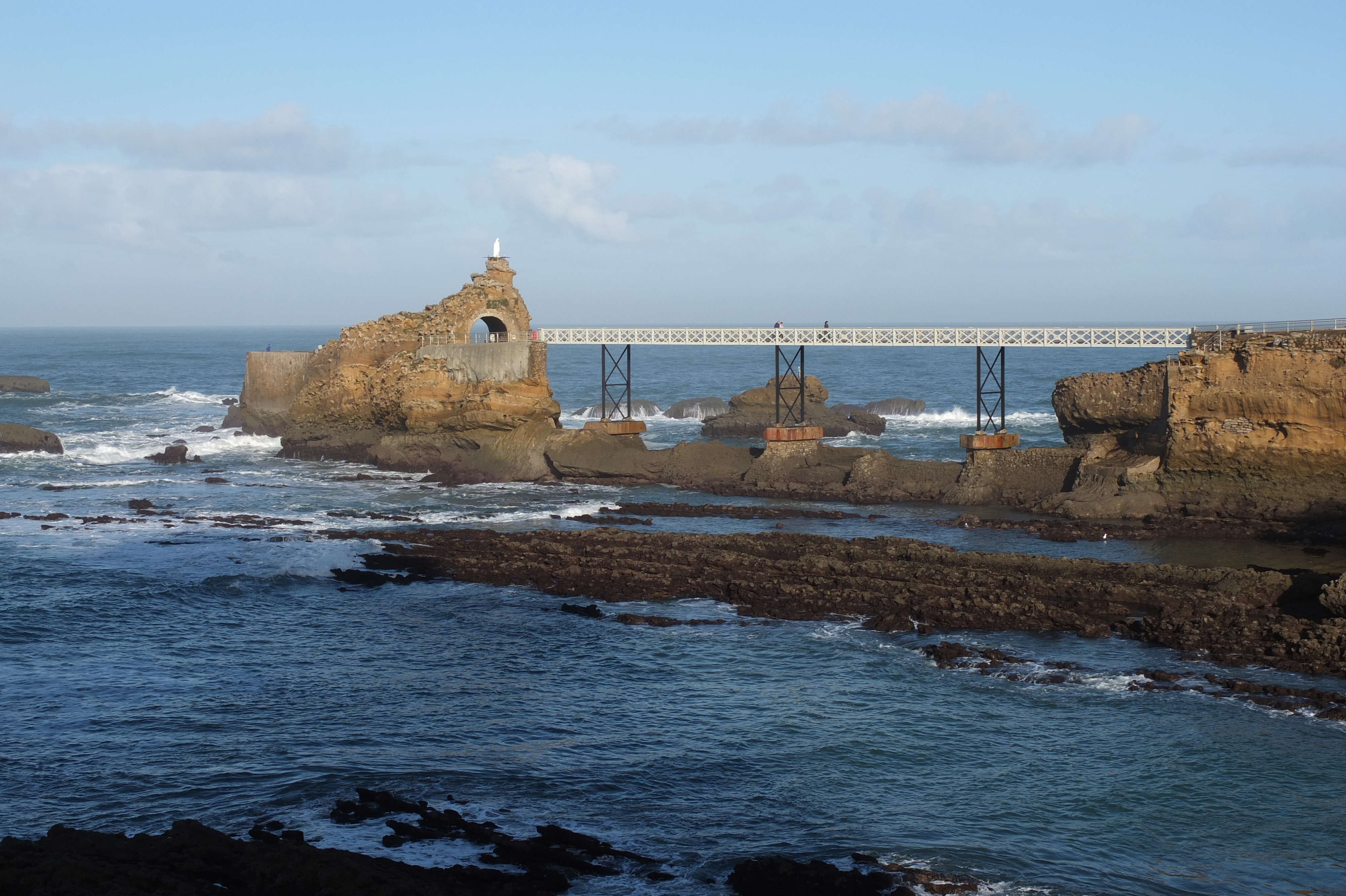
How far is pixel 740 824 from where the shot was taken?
14906 millimetres

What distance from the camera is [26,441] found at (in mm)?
52156

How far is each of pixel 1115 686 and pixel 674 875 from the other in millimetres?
10084

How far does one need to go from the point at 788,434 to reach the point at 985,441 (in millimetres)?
7252

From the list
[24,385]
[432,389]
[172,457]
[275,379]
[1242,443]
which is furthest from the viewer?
[24,385]

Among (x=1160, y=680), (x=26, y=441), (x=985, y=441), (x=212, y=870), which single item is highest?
(x=985, y=441)

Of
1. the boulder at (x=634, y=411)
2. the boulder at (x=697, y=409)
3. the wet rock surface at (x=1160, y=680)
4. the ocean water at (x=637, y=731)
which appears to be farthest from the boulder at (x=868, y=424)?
the wet rock surface at (x=1160, y=680)

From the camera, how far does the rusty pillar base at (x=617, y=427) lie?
47281 mm

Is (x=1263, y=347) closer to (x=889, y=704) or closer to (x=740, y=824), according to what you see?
(x=889, y=704)

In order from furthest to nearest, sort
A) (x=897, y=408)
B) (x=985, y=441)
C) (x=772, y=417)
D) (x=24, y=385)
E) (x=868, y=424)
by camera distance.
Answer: (x=24, y=385) → (x=897, y=408) → (x=868, y=424) → (x=772, y=417) → (x=985, y=441)

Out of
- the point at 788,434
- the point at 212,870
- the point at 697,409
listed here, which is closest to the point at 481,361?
the point at 788,434

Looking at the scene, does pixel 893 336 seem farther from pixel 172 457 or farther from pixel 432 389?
pixel 172 457

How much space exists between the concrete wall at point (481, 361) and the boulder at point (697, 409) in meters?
25.5

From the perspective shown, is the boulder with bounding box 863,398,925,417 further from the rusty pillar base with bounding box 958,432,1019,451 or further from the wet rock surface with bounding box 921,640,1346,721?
the wet rock surface with bounding box 921,640,1346,721

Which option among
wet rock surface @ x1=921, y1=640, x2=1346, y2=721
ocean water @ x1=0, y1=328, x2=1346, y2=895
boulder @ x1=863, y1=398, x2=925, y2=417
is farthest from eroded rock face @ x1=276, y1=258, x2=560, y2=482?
boulder @ x1=863, y1=398, x2=925, y2=417
